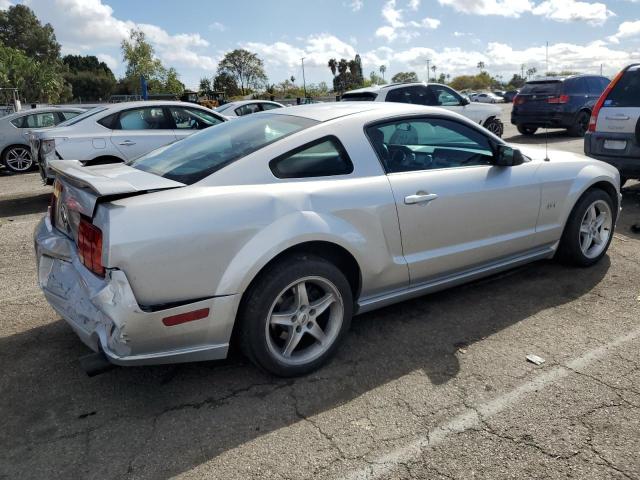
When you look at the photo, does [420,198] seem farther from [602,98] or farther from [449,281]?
[602,98]

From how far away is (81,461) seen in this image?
2.33m

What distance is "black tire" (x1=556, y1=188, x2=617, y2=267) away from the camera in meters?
4.30

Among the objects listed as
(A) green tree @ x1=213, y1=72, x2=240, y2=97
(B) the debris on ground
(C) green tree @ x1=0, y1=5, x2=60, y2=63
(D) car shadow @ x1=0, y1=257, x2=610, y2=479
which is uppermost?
(C) green tree @ x1=0, y1=5, x2=60, y2=63

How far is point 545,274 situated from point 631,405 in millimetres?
1913

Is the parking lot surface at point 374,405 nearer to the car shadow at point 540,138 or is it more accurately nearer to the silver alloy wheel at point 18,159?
the silver alloy wheel at point 18,159

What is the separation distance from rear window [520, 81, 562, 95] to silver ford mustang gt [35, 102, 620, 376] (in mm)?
11461

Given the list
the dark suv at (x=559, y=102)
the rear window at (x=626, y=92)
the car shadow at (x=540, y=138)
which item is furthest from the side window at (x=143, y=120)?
the dark suv at (x=559, y=102)

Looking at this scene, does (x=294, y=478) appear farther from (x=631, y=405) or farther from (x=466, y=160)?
(x=466, y=160)

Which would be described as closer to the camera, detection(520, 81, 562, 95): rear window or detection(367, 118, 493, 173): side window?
detection(367, 118, 493, 173): side window

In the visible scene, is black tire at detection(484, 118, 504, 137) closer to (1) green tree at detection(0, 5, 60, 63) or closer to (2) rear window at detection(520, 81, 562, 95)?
(2) rear window at detection(520, 81, 562, 95)

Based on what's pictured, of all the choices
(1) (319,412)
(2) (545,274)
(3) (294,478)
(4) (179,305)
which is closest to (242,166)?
(4) (179,305)

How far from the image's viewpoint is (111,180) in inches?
107

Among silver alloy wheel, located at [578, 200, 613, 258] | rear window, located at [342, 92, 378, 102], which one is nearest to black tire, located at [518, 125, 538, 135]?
rear window, located at [342, 92, 378, 102]

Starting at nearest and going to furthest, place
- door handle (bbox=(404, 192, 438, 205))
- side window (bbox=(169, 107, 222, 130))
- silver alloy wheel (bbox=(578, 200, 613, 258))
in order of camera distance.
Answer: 1. door handle (bbox=(404, 192, 438, 205))
2. silver alloy wheel (bbox=(578, 200, 613, 258))
3. side window (bbox=(169, 107, 222, 130))
